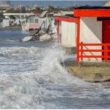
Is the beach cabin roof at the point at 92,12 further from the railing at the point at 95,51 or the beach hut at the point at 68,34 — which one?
the beach hut at the point at 68,34

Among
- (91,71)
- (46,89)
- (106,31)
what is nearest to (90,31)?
(106,31)

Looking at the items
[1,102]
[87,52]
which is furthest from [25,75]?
[1,102]

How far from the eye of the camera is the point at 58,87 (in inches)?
980

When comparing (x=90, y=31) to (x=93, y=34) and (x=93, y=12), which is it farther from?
(x=93, y=12)

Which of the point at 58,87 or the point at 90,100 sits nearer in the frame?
the point at 90,100

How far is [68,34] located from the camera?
44.1m

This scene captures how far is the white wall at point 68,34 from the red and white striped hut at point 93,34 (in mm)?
12203

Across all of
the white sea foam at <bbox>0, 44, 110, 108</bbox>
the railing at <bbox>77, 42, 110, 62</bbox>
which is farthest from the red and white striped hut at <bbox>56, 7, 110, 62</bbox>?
the white sea foam at <bbox>0, 44, 110, 108</bbox>

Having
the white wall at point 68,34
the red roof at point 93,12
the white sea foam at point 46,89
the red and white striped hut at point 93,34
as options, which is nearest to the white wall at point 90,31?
the red and white striped hut at point 93,34

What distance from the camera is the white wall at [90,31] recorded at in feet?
95.7

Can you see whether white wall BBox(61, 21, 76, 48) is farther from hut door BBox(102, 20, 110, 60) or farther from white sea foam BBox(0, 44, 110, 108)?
hut door BBox(102, 20, 110, 60)

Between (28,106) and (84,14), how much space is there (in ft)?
34.2

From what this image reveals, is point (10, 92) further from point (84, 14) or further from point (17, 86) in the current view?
point (84, 14)

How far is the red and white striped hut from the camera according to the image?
1085 inches
